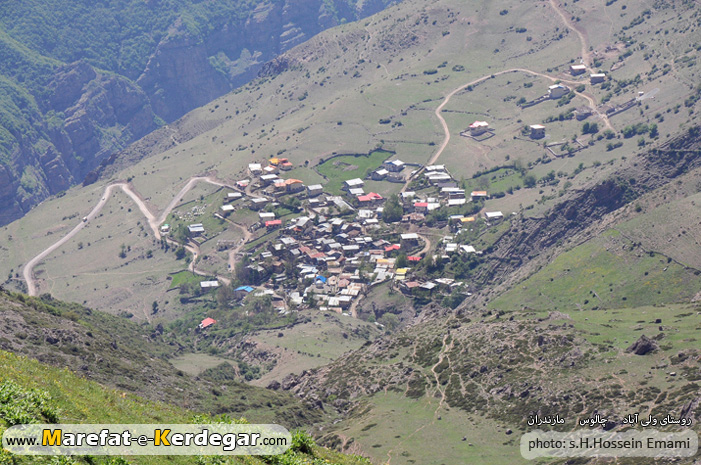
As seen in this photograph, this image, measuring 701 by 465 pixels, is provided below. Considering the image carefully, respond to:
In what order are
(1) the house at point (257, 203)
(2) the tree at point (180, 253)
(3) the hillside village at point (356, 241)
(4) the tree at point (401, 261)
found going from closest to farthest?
1. (3) the hillside village at point (356, 241)
2. (4) the tree at point (401, 261)
3. (2) the tree at point (180, 253)
4. (1) the house at point (257, 203)

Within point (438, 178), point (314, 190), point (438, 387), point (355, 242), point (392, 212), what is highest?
point (438, 387)

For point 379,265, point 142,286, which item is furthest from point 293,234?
point 142,286

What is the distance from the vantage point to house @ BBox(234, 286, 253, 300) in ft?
539

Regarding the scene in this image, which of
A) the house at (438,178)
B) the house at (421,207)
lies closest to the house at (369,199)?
the house at (421,207)

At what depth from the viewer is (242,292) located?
6496 inches

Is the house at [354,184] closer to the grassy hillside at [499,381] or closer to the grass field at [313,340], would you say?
the grass field at [313,340]

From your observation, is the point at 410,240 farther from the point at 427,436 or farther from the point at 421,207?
the point at 427,436

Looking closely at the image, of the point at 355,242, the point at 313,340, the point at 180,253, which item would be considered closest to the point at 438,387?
the point at 313,340

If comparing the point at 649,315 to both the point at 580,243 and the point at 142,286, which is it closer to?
the point at 580,243

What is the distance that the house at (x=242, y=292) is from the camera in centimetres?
16425

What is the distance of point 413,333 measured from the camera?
112m

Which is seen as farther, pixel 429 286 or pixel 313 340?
pixel 429 286

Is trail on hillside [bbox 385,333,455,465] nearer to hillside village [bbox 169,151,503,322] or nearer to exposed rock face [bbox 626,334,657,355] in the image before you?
exposed rock face [bbox 626,334,657,355]

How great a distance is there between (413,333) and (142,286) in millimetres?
86918
